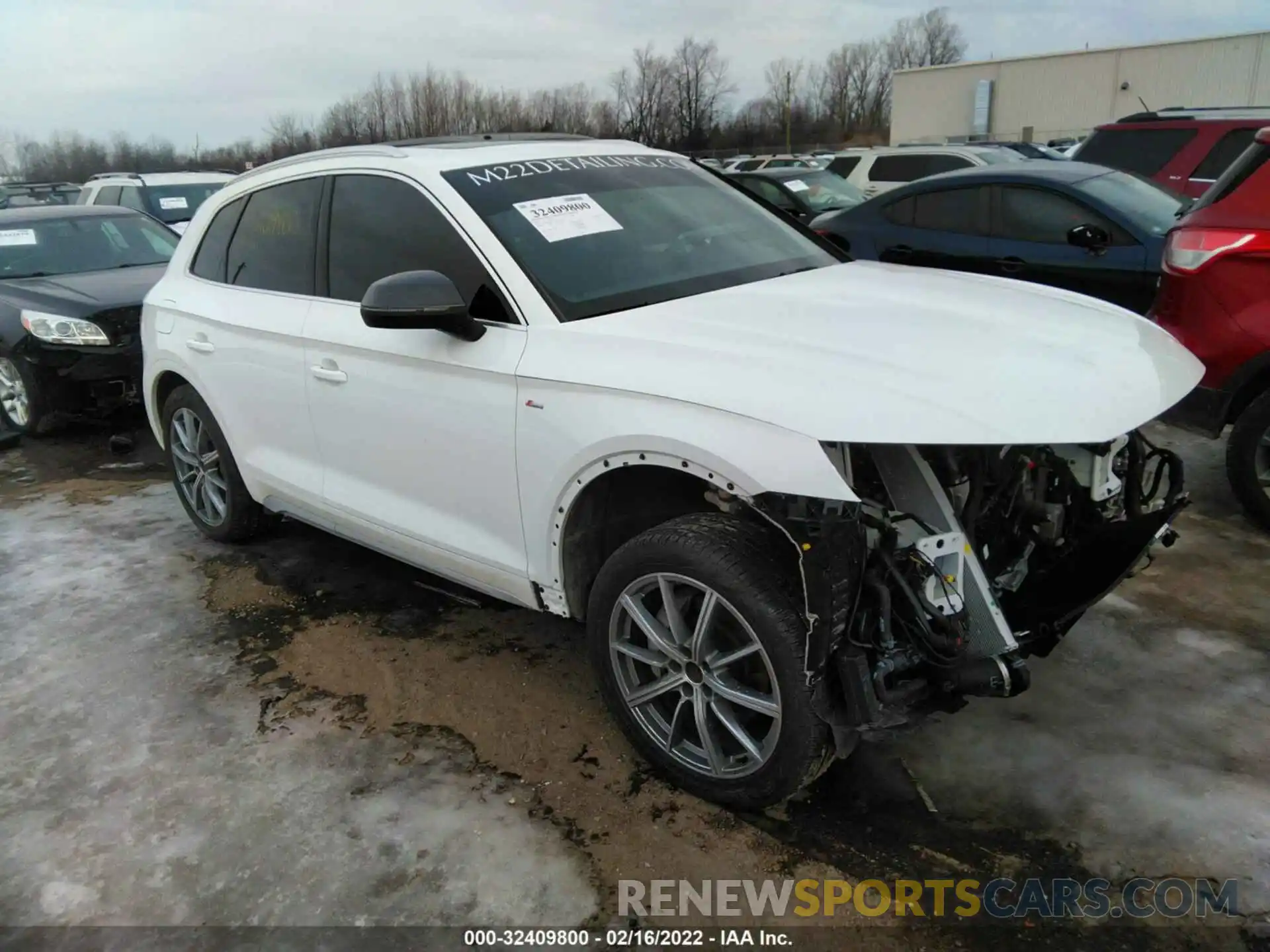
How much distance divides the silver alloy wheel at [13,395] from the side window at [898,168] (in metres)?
11.5

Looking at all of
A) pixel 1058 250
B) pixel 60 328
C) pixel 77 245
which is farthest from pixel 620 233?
pixel 77 245

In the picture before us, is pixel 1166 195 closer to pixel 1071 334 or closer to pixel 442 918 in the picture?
pixel 1071 334

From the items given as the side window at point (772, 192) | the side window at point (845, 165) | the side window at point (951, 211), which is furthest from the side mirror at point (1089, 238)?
the side window at point (845, 165)

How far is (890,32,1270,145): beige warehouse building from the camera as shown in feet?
135

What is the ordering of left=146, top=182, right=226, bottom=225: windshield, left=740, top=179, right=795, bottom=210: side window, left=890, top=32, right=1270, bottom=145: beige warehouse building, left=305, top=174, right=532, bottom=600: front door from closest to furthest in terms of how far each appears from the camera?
left=305, top=174, right=532, bottom=600: front door, left=740, top=179, right=795, bottom=210: side window, left=146, top=182, right=226, bottom=225: windshield, left=890, top=32, right=1270, bottom=145: beige warehouse building

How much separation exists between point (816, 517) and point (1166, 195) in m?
6.15

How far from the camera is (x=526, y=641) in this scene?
3895 millimetres

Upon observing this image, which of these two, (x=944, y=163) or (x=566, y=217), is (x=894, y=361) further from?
(x=944, y=163)

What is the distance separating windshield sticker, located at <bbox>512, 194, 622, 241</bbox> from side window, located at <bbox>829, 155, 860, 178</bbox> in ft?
41.4

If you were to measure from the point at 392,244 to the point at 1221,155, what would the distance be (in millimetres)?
8144

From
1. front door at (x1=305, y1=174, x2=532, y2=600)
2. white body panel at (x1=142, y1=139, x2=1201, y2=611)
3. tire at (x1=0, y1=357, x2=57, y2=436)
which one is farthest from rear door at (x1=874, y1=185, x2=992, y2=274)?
tire at (x1=0, y1=357, x2=57, y2=436)

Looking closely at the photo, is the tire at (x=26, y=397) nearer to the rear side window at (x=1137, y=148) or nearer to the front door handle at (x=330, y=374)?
the front door handle at (x=330, y=374)

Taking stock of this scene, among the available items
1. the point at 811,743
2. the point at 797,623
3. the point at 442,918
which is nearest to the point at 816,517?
the point at 797,623

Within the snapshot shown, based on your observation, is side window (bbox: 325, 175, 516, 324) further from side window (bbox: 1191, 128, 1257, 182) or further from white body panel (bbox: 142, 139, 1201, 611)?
side window (bbox: 1191, 128, 1257, 182)
